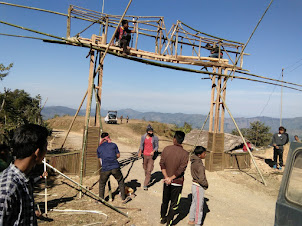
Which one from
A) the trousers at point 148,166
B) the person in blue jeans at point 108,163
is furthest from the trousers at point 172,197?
the trousers at point 148,166

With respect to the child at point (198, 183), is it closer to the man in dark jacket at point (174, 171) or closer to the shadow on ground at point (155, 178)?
the man in dark jacket at point (174, 171)

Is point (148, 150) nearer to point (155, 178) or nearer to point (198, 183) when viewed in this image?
point (155, 178)

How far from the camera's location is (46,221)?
4.98m

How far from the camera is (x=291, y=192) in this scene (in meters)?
2.86

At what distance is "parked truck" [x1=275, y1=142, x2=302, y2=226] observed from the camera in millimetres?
2734

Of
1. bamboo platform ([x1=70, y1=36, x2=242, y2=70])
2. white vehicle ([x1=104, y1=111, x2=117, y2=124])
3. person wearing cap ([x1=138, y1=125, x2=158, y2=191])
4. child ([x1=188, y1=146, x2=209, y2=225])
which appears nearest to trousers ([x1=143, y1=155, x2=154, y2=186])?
person wearing cap ([x1=138, y1=125, x2=158, y2=191])

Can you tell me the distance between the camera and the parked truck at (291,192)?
273 centimetres

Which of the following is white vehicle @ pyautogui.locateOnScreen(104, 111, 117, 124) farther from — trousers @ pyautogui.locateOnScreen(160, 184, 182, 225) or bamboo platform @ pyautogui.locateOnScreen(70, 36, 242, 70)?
trousers @ pyautogui.locateOnScreen(160, 184, 182, 225)

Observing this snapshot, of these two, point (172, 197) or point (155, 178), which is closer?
point (172, 197)

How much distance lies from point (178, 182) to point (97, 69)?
16.9 feet

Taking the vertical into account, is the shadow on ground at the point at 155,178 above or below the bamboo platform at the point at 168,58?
below

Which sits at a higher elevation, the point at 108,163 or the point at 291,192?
the point at 291,192

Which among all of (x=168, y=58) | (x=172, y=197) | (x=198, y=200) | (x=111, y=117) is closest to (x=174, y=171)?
(x=172, y=197)

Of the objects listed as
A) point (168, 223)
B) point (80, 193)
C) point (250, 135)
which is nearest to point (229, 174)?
point (168, 223)
